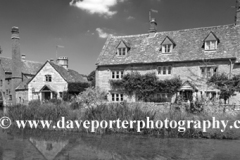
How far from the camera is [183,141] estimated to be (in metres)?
13.0

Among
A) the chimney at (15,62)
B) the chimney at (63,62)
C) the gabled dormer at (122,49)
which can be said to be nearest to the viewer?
the gabled dormer at (122,49)

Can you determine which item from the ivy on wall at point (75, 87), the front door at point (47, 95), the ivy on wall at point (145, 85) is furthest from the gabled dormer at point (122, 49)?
the front door at point (47, 95)

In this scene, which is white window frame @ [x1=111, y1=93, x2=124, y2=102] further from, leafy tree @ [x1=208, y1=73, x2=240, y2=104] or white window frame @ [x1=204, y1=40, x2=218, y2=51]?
white window frame @ [x1=204, y1=40, x2=218, y2=51]

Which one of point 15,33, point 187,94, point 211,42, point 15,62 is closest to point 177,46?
point 211,42

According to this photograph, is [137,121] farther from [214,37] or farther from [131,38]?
[131,38]

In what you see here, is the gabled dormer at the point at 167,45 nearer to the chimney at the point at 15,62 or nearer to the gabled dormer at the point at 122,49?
the gabled dormer at the point at 122,49

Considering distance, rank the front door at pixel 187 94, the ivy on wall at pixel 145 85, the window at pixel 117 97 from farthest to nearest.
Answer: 1. the window at pixel 117 97
2. the ivy on wall at pixel 145 85
3. the front door at pixel 187 94

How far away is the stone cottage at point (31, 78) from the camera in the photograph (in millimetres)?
31158

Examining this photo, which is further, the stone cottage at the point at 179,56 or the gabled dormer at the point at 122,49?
the gabled dormer at the point at 122,49

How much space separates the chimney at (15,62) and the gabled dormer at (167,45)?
2209cm

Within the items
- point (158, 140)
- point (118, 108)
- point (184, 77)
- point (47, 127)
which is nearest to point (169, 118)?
point (158, 140)

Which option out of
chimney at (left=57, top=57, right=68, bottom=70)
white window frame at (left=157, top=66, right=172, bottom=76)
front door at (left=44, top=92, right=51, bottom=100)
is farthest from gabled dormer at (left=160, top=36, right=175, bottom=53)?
front door at (left=44, top=92, right=51, bottom=100)

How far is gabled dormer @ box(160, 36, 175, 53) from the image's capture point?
2590cm

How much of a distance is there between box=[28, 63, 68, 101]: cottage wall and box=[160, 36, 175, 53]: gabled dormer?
13.3 m
